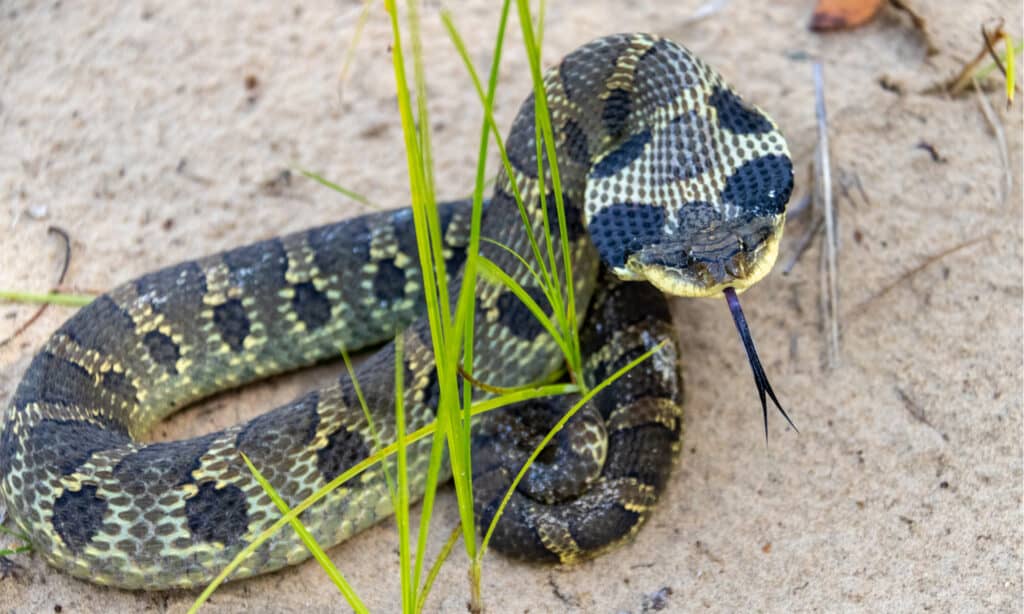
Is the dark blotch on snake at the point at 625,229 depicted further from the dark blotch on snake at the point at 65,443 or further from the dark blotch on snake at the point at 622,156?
the dark blotch on snake at the point at 65,443

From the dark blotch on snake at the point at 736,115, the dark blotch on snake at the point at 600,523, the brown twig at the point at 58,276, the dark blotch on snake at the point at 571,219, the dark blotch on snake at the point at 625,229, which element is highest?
the dark blotch on snake at the point at 736,115

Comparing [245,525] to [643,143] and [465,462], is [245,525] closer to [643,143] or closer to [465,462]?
[465,462]

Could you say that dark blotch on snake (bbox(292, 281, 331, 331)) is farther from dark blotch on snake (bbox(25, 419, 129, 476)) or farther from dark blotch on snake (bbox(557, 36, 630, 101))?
dark blotch on snake (bbox(557, 36, 630, 101))

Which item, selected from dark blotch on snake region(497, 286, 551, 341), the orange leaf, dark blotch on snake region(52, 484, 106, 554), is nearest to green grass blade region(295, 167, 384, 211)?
dark blotch on snake region(497, 286, 551, 341)

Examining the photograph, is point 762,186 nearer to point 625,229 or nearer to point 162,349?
point 625,229

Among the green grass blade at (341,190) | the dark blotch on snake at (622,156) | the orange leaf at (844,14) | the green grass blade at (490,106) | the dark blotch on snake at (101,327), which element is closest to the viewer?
the green grass blade at (490,106)

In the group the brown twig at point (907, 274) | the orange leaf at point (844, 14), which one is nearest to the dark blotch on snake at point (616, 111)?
the brown twig at point (907, 274)
